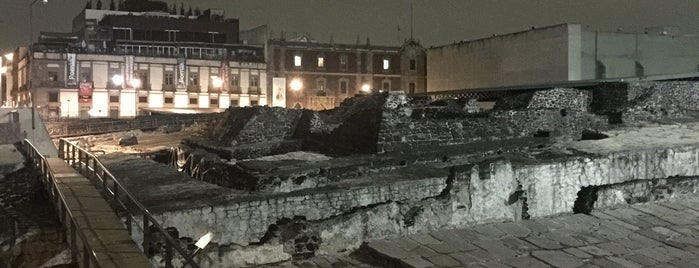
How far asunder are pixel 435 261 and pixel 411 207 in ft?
5.17

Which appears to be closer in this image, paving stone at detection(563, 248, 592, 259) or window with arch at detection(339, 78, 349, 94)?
paving stone at detection(563, 248, 592, 259)

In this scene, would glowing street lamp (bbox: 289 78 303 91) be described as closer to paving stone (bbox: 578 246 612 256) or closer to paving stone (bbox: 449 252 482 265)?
paving stone (bbox: 578 246 612 256)

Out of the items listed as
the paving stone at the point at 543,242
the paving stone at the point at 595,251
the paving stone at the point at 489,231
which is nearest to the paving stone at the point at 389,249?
the paving stone at the point at 489,231

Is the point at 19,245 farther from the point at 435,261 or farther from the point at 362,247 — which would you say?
the point at 435,261

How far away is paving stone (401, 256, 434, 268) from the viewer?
874cm

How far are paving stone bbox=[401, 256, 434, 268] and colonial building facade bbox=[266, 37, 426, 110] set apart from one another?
39068mm

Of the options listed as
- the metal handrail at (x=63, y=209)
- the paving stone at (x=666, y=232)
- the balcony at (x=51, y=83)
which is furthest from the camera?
the balcony at (x=51, y=83)

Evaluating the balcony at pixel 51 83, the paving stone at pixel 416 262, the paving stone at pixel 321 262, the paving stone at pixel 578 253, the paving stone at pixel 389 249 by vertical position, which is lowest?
the paving stone at pixel 321 262

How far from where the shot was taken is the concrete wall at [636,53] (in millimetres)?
33656

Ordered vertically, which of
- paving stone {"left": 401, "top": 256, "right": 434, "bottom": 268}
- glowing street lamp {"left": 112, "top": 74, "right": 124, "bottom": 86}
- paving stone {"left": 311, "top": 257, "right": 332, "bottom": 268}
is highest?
glowing street lamp {"left": 112, "top": 74, "right": 124, "bottom": 86}

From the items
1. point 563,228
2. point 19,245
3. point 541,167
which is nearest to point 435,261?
point 563,228

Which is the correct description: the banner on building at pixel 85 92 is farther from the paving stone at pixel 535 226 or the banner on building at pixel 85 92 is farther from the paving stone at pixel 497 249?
the paving stone at pixel 497 249

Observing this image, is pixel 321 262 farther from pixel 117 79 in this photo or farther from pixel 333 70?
pixel 333 70

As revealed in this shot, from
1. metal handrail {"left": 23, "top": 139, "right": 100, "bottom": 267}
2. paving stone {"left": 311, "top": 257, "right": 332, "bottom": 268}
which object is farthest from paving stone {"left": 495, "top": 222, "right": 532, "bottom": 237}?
metal handrail {"left": 23, "top": 139, "right": 100, "bottom": 267}
